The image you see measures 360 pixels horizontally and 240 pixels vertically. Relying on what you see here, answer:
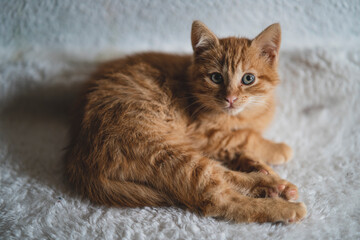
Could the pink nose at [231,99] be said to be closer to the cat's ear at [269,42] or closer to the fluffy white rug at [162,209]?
the cat's ear at [269,42]

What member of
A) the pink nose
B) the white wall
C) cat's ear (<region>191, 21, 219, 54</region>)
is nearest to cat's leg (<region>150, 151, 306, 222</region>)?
the pink nose

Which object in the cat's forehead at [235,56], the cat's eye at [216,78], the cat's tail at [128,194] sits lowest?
the cat's tail at [128,194]

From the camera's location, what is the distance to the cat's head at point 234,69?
5.02 ft

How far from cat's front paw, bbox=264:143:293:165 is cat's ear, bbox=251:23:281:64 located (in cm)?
48

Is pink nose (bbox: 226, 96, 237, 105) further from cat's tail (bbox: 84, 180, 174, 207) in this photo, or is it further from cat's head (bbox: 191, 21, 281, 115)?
cat's tail (bbox: 84, 180, 174, 207)

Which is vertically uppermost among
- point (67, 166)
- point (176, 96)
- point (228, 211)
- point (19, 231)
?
point (176, 96)

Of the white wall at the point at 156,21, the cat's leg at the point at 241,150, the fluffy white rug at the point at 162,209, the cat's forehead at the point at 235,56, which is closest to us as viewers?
the fluffy white rug at the point at 162,209

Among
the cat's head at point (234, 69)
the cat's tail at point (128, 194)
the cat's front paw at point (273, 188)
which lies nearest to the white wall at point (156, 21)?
the cat's head at point (234, 69)

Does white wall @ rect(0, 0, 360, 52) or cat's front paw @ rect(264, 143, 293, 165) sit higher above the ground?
white wall @ rect(0, 0, 360, 52)

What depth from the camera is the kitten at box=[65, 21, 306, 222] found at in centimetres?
139

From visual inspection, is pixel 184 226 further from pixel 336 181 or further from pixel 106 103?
pixel 336 181

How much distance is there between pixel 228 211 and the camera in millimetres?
1338

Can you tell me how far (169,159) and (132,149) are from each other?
0.58ft

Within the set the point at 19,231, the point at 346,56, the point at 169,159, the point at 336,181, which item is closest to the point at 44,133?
the point at 19,231
